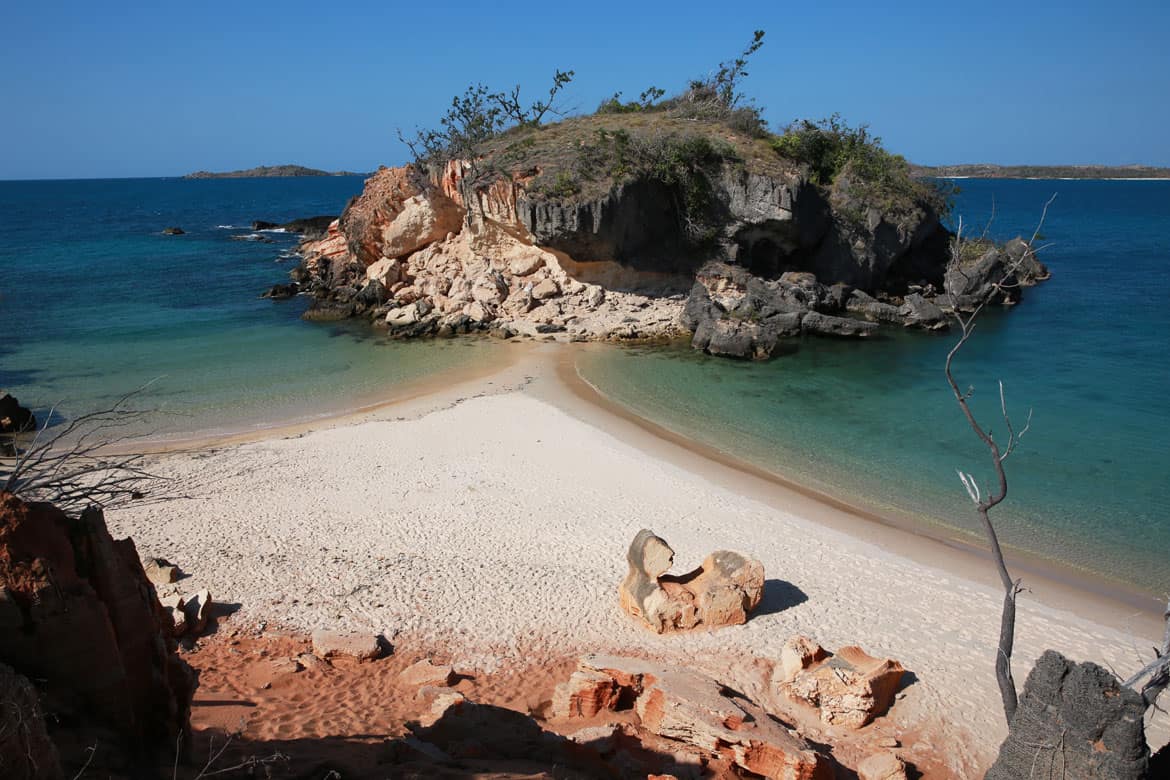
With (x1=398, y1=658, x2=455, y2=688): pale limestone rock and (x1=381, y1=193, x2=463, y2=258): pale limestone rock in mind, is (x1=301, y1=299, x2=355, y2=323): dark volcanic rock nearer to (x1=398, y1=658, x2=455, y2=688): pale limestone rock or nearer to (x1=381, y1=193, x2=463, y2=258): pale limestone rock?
(x1=381, y1=193, x2=463, y2=258): pale limestone rock

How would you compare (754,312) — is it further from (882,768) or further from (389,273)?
(882,768)

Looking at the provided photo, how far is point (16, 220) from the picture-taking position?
7306 cm

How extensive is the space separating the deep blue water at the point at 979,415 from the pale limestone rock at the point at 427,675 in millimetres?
8932

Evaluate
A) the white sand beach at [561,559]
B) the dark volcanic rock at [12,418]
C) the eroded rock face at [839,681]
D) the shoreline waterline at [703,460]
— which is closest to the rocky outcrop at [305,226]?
the shoreline waterline at [703,460]

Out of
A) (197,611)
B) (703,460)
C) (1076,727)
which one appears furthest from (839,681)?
(703,460)

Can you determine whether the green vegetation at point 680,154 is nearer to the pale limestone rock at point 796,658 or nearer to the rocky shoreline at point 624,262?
the rocky shoreline at point 624,262

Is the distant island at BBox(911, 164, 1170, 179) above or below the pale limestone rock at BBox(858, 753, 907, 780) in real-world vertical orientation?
above

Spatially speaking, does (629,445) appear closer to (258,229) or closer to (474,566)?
(474,566)

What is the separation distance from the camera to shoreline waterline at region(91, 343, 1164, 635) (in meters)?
11.6

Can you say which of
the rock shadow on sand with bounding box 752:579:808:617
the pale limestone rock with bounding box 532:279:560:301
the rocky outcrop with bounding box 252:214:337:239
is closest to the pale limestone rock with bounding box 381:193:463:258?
the pale limestone rock with bounding box 532:279:560:301

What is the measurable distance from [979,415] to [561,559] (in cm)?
1312

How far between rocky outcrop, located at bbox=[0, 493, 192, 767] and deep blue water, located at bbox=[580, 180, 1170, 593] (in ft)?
33.4

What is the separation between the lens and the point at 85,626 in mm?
5000

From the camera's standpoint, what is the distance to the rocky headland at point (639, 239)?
2814cm
